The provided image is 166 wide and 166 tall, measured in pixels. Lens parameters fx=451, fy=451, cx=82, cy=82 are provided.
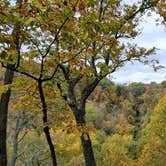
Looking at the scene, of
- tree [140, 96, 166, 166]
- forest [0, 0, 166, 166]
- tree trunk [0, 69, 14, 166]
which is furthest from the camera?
tree [140, 96, 166, 166]

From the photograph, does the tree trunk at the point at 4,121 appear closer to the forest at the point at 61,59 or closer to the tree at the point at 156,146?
the forest at the point at 61,59

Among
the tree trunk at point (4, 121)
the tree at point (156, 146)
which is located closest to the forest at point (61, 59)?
the tree trunk at point (4, 121)

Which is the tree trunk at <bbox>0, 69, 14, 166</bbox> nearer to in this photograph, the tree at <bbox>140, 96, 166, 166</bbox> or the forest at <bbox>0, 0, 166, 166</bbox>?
the forest at <bbox>0, 0, 166, 166</bbox>

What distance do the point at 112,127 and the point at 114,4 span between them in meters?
74.2

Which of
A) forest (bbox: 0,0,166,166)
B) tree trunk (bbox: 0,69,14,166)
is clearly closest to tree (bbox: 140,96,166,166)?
forest (bbox: 0,0,166,166)

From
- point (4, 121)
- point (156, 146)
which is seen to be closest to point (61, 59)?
point (4, 121)

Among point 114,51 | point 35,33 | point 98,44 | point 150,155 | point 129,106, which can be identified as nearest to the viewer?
point 35,33

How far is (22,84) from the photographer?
8.74 m

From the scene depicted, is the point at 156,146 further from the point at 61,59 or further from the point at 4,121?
the point at 61,59

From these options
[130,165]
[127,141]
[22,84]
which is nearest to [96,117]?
[127,141]

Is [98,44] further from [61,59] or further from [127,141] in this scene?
[127,141]

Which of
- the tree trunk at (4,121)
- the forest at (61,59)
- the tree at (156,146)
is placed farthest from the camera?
the tree at (156,146)

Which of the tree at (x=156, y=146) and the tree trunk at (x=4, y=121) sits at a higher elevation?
the tree at (x=156, y=146)

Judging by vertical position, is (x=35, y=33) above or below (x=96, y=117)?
below
